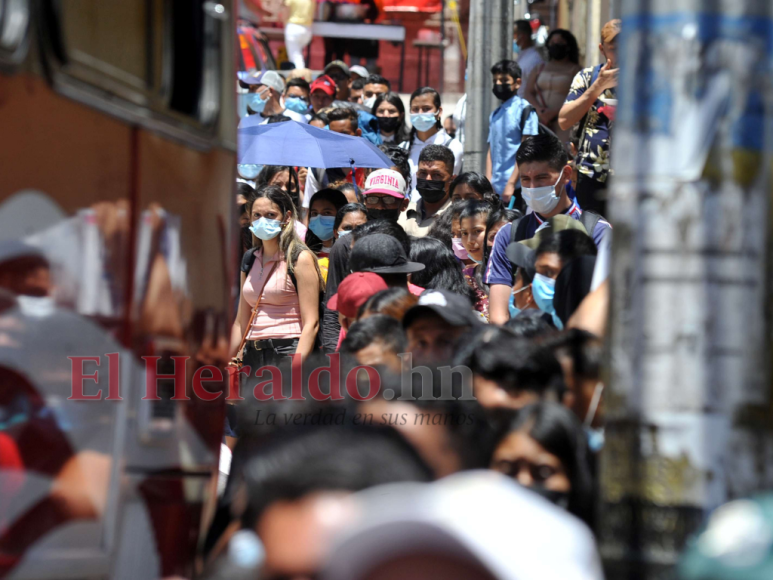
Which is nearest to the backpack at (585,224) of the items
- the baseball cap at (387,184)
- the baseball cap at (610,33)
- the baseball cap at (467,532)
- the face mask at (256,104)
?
the baseball cap at (387,184)

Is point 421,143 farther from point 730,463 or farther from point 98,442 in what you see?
point 730,463

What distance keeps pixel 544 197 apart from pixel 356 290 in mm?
1231

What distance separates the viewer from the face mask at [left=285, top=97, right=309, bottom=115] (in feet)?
41.7

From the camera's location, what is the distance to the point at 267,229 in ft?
22.0

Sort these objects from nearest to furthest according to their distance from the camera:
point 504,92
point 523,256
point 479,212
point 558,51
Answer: point 523,256 < point 479,212 < point 504,92 < point 558,51

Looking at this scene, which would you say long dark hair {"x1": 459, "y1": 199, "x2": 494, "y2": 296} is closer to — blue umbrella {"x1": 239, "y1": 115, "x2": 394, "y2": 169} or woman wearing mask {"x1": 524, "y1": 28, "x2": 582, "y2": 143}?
blue umbrella {"x1": 239, "y1": 115, "x2": 394, "y2": 169}

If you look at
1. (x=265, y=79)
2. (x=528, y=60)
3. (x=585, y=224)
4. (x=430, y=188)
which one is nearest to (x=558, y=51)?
(x=528, y=60)

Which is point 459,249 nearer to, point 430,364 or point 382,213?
point 382,213

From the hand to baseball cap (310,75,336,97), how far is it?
632 centimetres

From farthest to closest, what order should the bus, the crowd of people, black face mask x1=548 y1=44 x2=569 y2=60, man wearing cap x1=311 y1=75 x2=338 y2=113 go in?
man wearing cap x1=311 y1=75 x2=338 y2=113 < black face mask x1=548 y1=44 x2=569 y2=60 < the bus < the crowd of people

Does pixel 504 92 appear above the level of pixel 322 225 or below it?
above

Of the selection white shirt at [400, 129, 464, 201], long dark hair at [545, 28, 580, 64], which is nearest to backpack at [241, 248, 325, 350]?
white shirt at [400, 129, 464, 201]

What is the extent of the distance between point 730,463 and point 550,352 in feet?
3.45

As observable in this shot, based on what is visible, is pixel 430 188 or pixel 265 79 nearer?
pixel 430 188
